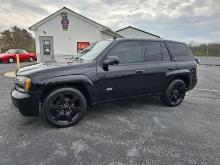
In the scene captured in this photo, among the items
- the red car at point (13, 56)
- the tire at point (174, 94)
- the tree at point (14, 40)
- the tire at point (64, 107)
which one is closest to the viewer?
the tire at point (64, 107)

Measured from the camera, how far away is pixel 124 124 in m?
4.05

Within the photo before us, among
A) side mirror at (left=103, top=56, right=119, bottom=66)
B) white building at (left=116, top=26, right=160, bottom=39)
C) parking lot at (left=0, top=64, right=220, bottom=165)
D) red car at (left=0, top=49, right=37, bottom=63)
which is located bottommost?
parking lot at (left=0, top=64, right=220, bottom=165)

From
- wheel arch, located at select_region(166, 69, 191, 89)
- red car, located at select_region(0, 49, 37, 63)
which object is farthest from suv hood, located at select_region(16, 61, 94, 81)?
red car, located at select_region(0, 49, 37, 63)

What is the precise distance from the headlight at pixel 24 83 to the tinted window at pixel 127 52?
1.76m

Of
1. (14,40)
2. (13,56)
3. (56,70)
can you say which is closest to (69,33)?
(13,56)

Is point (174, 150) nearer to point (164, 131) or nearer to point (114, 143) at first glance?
point (164, 131)

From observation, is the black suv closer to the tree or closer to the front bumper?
the front bumper

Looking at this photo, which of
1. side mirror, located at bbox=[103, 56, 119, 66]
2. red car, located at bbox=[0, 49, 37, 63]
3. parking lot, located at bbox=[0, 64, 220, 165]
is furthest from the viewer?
red car, located at bbox=[0, 49, 37, 63]

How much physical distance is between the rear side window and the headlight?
12.3 feet

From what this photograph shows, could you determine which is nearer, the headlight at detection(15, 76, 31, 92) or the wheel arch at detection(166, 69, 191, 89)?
the headlight at detection(15, 76, 31, 92)

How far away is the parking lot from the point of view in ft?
9.37

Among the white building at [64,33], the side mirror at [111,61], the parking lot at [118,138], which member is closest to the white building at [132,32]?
the white building at [64,33]

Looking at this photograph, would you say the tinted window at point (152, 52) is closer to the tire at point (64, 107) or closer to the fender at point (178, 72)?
the fender at point (178, 72)

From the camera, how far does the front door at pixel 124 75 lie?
4.08 metres
